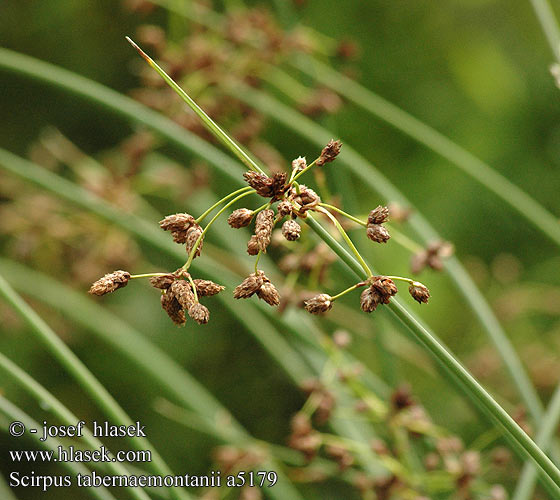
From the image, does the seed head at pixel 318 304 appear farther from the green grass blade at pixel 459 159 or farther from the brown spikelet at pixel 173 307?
the green grass blade at pixel 459 159

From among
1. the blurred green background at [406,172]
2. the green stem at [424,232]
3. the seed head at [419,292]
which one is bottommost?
the seed head at [419,292]

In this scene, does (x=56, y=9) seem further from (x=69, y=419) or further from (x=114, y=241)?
(x=69, y=419)

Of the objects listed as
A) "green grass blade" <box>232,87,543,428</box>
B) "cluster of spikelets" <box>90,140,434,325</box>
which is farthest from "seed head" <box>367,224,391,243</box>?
"green grass blade" <box>232,87,543,428</box>

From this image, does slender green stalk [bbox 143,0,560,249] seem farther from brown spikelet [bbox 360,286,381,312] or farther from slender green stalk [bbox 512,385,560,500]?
brown spikelet [bbox 360,286,381,312]

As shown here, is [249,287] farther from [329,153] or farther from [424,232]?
[424,232]

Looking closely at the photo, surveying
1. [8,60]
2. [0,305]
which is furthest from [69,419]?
[0,305]

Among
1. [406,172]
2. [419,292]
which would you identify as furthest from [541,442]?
[406,172]

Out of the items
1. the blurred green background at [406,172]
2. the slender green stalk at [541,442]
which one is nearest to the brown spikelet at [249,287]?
the slender green stalk at [541,442]
